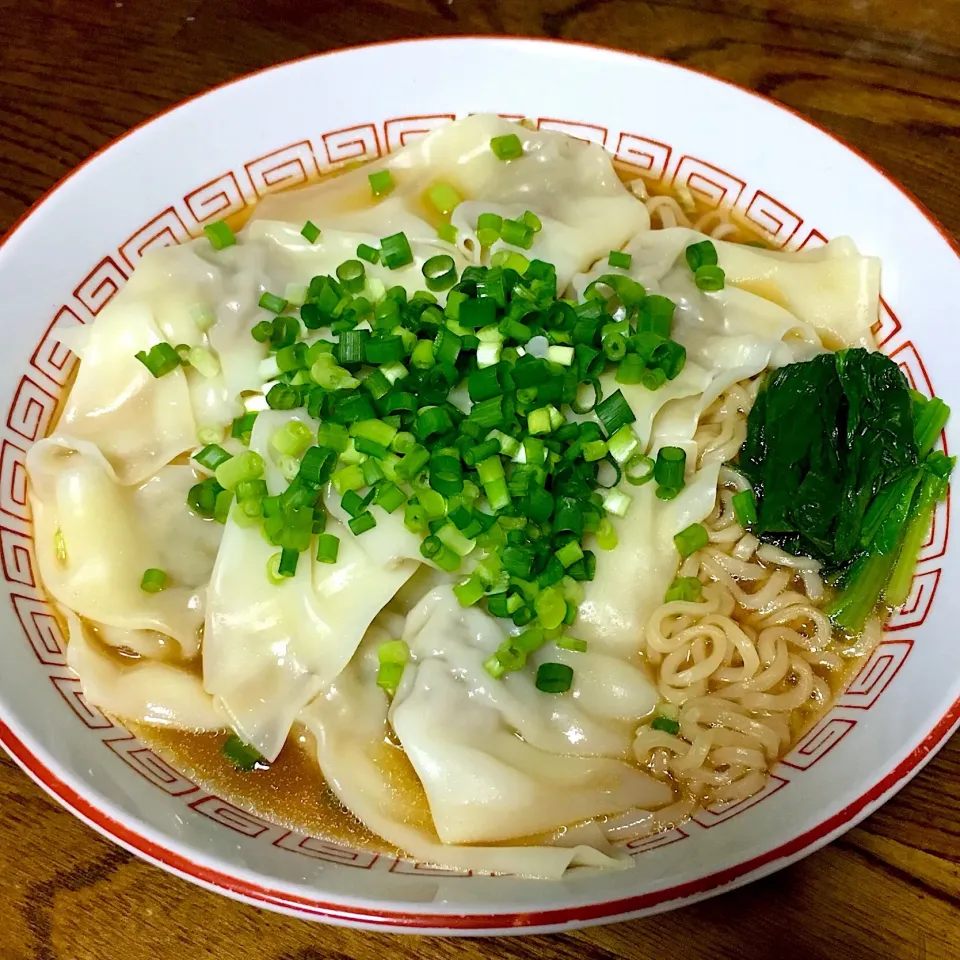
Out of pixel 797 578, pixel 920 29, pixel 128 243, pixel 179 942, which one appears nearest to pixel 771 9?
pixel 920 29

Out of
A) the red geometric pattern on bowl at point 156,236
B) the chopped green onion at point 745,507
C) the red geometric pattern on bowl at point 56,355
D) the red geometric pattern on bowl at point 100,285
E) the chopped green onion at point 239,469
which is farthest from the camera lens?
the red geometric pattern on bowl at point 156,236

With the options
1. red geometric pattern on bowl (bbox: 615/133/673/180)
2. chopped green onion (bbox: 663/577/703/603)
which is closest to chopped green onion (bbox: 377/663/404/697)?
chopped green onion (bbox: 663/577/703/603)

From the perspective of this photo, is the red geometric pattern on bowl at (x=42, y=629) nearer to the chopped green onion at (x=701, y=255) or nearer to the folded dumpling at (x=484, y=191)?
the folded dumpling at (x=484, y=191)

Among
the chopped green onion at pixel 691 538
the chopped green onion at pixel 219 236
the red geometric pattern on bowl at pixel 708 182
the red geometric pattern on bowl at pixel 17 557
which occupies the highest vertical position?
the red geometric pattern on bowl at pixel 708 182

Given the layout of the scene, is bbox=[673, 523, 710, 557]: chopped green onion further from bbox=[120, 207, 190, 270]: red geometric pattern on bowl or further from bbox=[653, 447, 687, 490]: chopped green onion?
bbox=[120, 207, 190, 270]: red geometric pattern on bowl

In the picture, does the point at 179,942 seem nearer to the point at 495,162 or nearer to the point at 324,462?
the point at 324,462

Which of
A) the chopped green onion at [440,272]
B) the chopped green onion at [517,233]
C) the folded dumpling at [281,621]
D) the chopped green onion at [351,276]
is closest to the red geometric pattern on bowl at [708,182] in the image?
the chopped green onion at [517,233]
